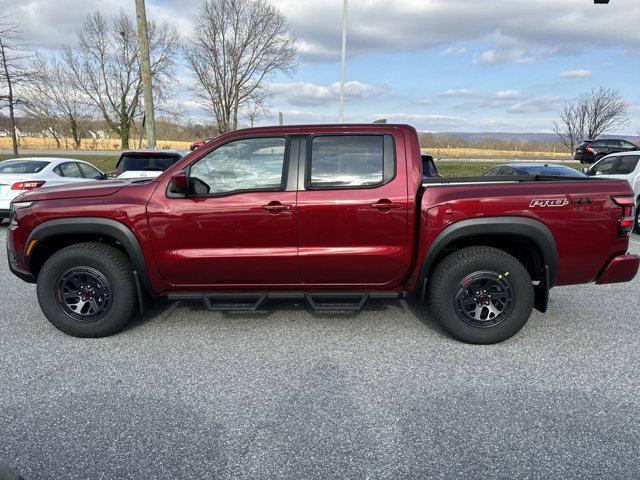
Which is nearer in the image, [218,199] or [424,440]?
[424,440]

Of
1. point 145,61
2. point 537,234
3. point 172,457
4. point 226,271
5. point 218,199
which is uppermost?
point 145,61

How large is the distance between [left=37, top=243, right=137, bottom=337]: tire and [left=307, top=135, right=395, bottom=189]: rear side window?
6.03 feet

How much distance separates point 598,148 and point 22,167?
2414 centimetres

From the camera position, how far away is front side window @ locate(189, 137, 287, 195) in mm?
3539

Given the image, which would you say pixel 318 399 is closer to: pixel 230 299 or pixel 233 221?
pixel 230 299

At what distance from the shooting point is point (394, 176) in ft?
11.4

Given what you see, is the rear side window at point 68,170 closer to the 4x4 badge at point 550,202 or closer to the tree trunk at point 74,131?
the 4x4 badge at point 550,202

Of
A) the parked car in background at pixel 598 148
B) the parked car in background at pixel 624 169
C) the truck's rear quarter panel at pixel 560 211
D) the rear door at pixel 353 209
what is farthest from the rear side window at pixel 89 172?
the parked car in background at pixel 598 148

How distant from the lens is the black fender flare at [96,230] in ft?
11.5

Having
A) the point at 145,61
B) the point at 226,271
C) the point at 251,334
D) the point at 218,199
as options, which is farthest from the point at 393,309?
the point at 145,61

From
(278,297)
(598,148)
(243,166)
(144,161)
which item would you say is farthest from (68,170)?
(598,148)

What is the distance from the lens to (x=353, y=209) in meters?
3.42

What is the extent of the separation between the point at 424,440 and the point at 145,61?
1358cm

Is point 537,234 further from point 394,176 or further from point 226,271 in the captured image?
point 226,271
